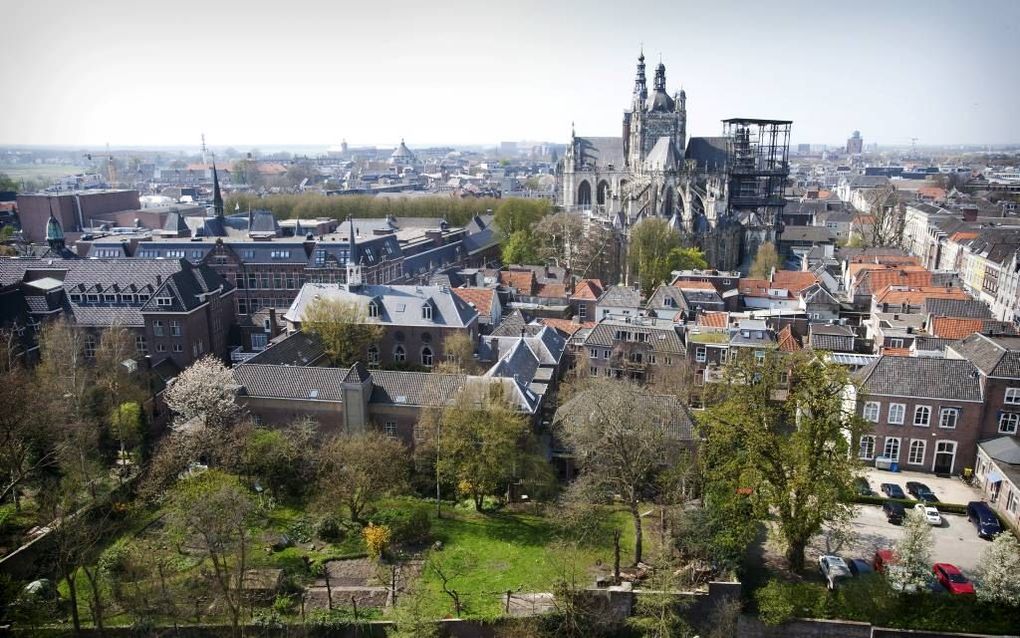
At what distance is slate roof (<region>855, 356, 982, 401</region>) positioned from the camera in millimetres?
43000

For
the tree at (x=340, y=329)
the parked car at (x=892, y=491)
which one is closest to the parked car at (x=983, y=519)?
the parked car at (x=892, y=491)

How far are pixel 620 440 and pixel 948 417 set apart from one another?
23666 millimetres

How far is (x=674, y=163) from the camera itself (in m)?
105

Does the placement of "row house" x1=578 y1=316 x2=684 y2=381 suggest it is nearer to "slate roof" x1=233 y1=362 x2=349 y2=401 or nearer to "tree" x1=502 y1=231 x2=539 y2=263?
"slate roof" x1=233 y1=362 x2=349 y2=401

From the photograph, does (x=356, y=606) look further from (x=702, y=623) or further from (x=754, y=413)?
(x=754, y=413)

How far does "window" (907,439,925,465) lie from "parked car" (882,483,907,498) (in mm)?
4009

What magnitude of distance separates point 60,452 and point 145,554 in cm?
899

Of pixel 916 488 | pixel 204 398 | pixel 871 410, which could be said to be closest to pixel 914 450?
pixel 871 410

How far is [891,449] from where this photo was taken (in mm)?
44656

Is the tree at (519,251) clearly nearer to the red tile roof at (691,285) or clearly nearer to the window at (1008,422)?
the red tile roof at (691,285)

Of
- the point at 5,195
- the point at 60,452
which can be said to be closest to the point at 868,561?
the point at 60,452

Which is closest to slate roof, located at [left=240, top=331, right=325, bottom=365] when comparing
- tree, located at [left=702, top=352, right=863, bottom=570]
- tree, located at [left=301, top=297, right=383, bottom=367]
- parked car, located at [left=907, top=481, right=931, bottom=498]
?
tree, located at [left=301, top=297, right=383, bottom=367]

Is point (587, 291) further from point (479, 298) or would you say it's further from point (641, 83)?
point (641, 83)

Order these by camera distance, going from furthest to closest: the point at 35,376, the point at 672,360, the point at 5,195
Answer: the point at 5,195
the point at 672,360
the point at 35,376
